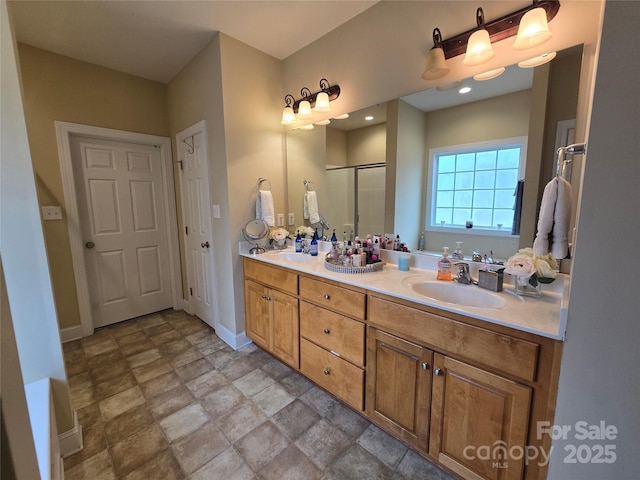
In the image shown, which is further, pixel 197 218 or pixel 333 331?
pixel 197 218

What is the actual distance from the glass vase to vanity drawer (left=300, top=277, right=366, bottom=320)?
0.73m

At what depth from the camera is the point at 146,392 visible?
1.87 meters

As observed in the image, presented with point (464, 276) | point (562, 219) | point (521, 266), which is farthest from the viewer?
point (464, 276)

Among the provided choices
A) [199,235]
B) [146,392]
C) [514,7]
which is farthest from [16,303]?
[514,7]

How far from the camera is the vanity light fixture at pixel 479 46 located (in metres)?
1.35

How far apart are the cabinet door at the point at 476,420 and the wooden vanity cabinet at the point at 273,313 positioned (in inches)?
38.8

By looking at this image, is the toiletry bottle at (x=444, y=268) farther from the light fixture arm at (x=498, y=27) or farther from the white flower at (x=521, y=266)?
the light fixture arm at (x=498, y=27)

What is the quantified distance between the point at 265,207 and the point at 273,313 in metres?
0.91

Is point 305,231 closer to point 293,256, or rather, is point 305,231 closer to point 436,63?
point 293,256

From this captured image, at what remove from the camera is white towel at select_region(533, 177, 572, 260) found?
1.08 meters

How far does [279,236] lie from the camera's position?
2418 millimetres

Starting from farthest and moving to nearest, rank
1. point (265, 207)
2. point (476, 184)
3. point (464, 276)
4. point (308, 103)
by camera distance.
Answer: point (265, 207)
point (308, 103)
point (476, 184)
point (464, 276)

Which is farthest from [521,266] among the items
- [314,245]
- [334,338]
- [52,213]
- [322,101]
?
[52,213]

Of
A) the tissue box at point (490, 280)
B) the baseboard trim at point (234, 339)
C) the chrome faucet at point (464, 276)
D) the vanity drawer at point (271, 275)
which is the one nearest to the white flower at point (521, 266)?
the tissue box at point (490, 280)
